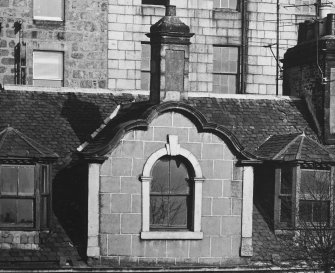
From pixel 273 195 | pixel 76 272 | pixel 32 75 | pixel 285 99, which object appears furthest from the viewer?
pixel 32 75

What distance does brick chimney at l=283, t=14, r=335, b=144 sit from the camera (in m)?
38.7

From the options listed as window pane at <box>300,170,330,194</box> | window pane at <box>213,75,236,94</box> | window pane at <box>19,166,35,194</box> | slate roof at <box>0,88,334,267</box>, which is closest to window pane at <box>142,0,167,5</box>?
window pane at <box>213,75,236,94</box>

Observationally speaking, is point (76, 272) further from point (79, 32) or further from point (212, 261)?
point (79, 32)

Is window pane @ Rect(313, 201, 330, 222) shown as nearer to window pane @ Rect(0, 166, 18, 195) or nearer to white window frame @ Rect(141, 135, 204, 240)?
white window frame @ Rect(141, 135, 204, 240)

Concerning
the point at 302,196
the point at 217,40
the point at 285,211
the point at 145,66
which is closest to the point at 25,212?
the point at 285,211

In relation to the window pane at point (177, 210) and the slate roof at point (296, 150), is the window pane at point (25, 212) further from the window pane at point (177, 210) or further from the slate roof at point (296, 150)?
the slate roof at point (296, 150)

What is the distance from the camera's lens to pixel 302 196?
117 ft

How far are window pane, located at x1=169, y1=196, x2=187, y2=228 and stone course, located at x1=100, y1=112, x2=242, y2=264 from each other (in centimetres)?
47

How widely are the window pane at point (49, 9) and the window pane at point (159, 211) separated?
55.8ft

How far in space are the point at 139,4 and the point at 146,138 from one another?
17523 mm

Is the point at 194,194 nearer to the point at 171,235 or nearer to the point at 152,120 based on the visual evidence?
the point at 171,235

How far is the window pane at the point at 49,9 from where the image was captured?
4981 centimetres

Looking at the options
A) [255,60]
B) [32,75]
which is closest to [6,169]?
[32,75]

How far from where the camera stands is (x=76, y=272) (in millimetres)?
33406
